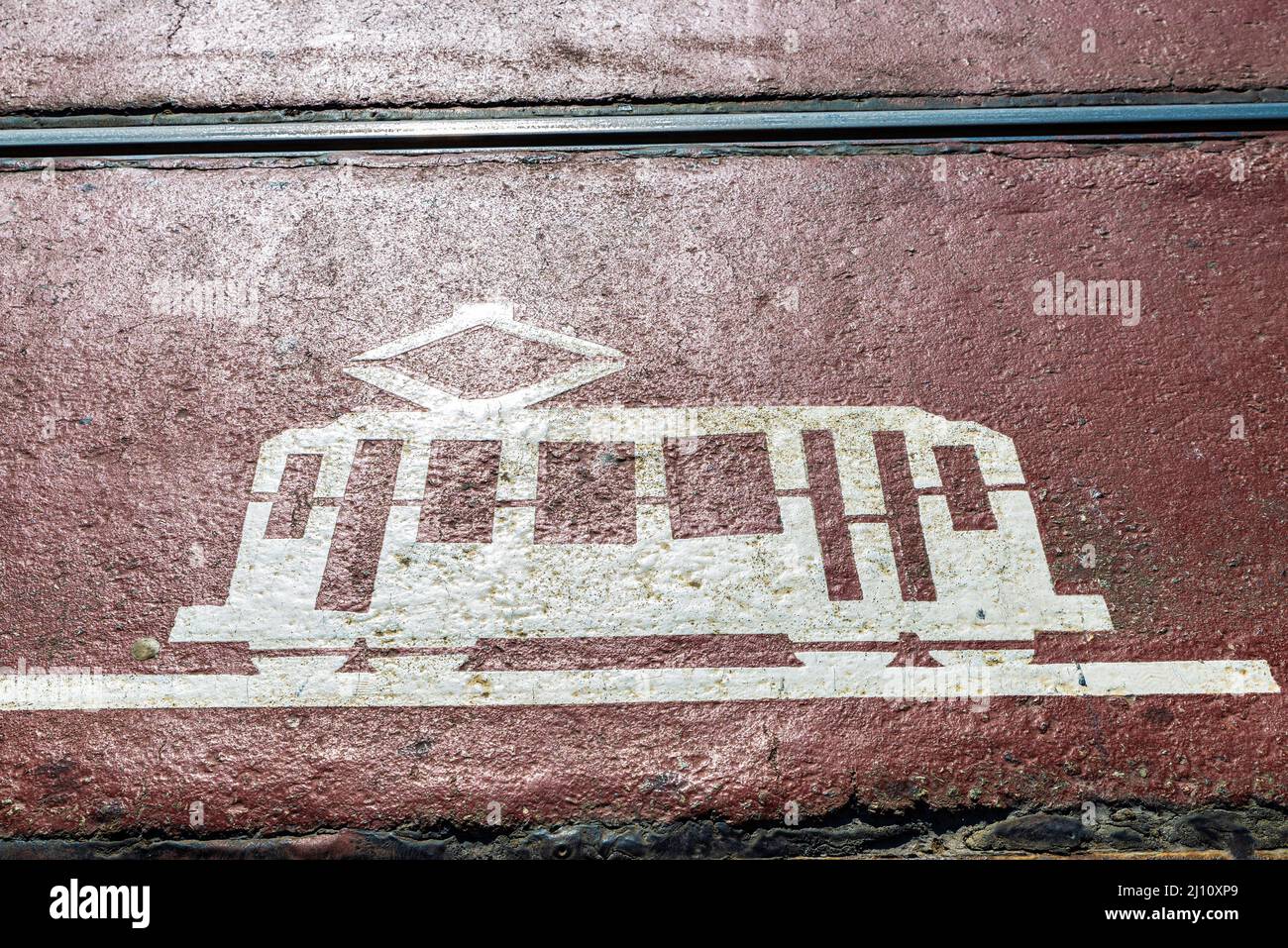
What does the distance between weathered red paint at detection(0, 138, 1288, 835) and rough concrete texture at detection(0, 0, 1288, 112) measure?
36 cm

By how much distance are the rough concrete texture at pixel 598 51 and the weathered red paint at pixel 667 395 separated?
0.36m

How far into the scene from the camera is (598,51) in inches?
112

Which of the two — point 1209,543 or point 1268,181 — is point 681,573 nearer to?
point 1209,543

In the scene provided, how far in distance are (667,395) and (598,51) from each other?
142 cm

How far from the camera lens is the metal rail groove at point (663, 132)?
8.38 ft

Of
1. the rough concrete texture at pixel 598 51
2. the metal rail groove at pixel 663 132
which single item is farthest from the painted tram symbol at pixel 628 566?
the rough concrete texture at pixel 598 51

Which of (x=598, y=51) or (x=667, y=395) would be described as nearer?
(x=667, y=395)

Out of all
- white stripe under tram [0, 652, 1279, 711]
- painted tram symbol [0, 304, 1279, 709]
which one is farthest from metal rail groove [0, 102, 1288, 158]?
white stripe under tram [0, 652, 1279, 711]

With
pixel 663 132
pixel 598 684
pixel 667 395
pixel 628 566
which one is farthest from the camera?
pixel 663 132

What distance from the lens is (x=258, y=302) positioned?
2242mm

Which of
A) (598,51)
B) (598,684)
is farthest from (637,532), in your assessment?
(598,51)

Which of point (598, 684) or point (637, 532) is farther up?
point (637, 532)

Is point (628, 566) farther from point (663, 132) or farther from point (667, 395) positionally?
point (663, 132)
